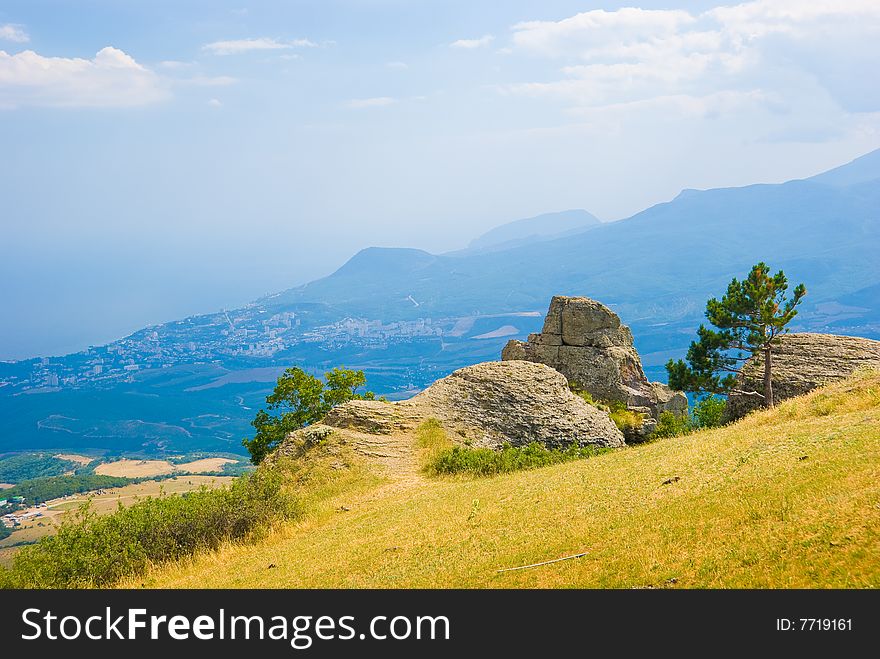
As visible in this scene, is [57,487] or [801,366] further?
[57,487]

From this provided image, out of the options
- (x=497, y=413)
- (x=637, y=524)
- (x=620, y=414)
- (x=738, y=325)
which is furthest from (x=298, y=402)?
(x=637, y=524)

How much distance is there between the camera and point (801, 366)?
3622cm

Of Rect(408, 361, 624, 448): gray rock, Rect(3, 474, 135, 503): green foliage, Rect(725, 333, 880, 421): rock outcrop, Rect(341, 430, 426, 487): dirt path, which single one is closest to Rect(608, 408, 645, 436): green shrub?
Rect(408, 361, 624, 448): gray rock

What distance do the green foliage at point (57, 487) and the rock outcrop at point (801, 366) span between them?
126390 millimetres

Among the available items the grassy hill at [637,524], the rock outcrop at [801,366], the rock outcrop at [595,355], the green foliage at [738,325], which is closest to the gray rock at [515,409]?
the green foliage at [738,325]

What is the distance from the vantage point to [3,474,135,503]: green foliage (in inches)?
5098

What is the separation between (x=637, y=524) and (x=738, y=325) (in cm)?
2598

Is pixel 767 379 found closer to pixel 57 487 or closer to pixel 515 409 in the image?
pixel 515 409
